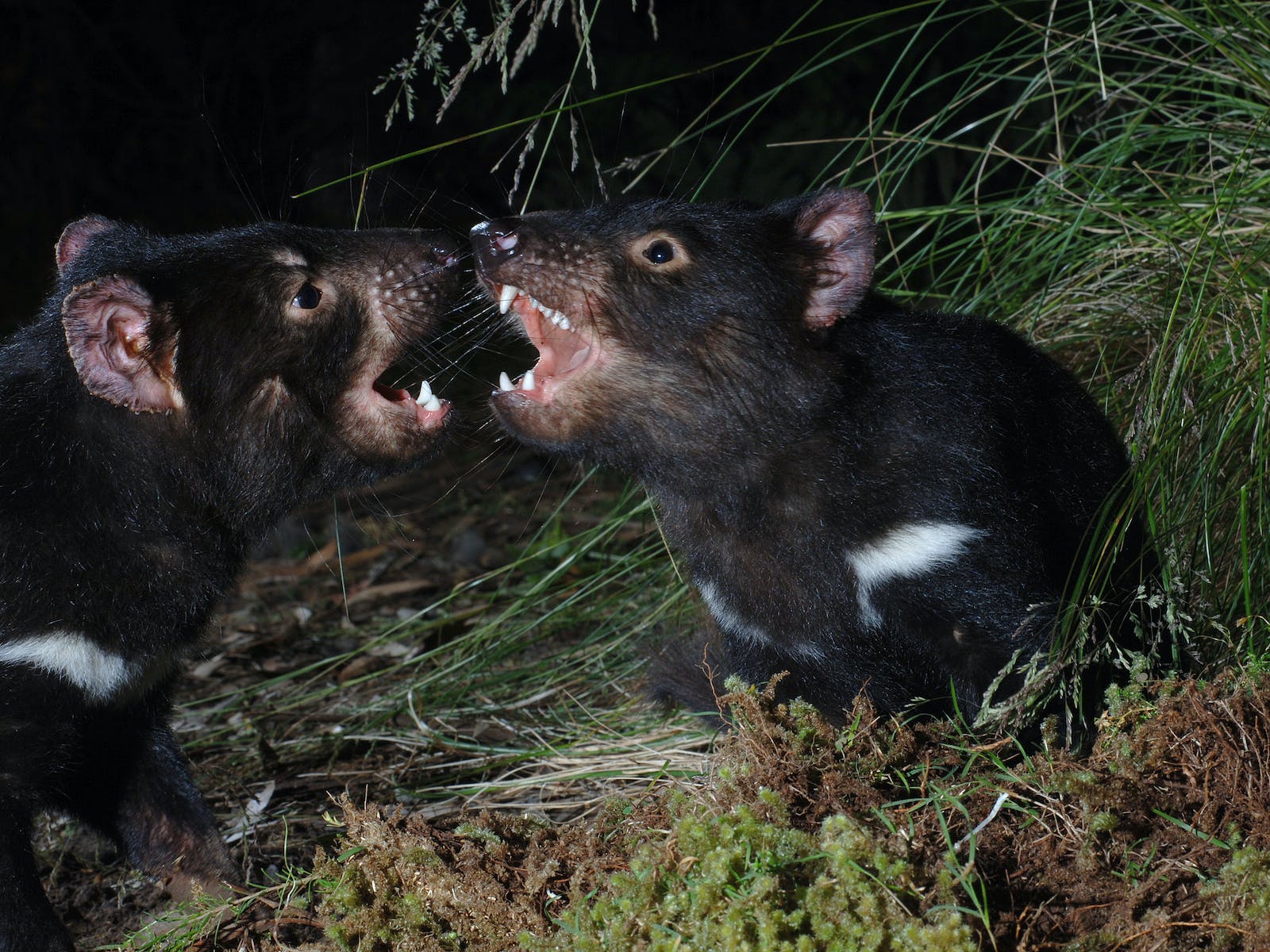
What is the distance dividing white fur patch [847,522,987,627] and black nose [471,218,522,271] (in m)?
0.86

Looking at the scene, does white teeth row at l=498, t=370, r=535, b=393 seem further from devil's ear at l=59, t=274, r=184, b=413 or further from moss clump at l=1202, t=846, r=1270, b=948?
moss clump at l=1202, t=846, r=1270, b=948

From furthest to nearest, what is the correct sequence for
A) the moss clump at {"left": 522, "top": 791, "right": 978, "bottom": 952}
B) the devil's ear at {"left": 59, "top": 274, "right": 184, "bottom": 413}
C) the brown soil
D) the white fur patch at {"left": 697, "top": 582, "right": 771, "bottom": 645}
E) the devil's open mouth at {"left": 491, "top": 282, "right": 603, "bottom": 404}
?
the white fur patch at {"left": 697, "top": 582, "right": 771, "bottom": 645} → the devil's open mouth at {"left": 491, "top": 282, "right": 603, "bottom": 404} → the devil's ear at {"left": 59, "top": 274, "right": 184, "bottom": 413} → the brown soil → the moss clump at {"left": 522, "top": 791, "right": 978, "bottom": 952}

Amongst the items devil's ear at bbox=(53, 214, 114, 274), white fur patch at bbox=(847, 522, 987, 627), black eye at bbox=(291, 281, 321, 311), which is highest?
devil's ear at bbox=(53, 214, 114, 274)

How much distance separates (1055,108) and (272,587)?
10.9 ft

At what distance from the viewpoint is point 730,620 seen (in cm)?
262

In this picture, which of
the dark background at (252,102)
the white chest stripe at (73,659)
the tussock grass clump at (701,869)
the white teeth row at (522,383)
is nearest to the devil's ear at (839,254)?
the white teeth row at (522,383)

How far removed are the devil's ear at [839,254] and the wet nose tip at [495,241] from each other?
56 centimetres

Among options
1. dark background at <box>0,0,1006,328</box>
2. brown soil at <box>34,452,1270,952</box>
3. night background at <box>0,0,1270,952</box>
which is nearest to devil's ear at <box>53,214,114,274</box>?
night background at <box>0,0,1270,952</box>

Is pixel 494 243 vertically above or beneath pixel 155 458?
above

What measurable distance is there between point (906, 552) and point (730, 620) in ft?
1.40

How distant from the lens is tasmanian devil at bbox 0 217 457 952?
2.31 meters

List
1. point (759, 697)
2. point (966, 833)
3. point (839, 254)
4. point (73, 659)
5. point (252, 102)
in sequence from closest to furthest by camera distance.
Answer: point (966, 833) → point (759, 697) → point (73, 659) → point (839, 254) → point (252, 102)

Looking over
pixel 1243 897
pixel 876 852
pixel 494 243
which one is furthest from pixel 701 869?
pixel 494 243

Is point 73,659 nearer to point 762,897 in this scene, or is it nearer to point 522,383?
point 522,383
